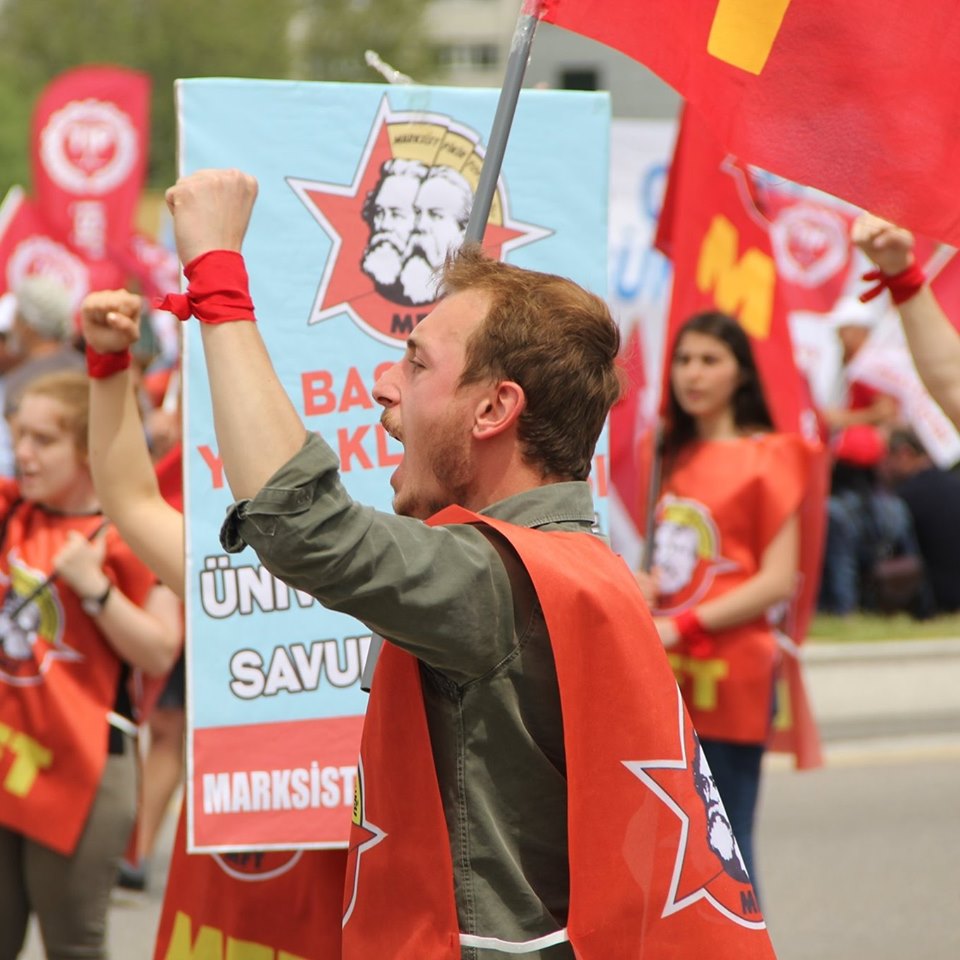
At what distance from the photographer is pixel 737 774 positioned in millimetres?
4953

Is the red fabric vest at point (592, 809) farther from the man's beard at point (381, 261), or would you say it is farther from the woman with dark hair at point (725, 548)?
the woman with dark hair at point (725, 548)

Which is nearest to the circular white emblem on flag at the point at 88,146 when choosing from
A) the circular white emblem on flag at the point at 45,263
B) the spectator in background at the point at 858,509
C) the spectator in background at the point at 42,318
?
the circular white emblem on flag at the point at 45,263

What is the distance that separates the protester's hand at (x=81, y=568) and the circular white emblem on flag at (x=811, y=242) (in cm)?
672

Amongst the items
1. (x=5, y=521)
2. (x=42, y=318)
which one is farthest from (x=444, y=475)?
(x=42, y=318)

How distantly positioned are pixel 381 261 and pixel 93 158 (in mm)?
7998

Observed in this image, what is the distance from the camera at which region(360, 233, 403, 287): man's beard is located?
9.67 feet

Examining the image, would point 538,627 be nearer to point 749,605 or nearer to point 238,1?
point 749,605

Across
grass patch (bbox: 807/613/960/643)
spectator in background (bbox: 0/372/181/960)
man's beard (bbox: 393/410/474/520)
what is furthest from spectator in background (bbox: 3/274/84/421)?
man's beard (bbox: 393/410/474/520)

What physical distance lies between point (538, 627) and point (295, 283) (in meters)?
1.07

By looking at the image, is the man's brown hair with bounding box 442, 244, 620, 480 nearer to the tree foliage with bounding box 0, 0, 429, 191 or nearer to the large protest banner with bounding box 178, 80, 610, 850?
the large protest banner with bounding box 178, 80, 610, 850

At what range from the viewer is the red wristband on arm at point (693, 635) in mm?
4973

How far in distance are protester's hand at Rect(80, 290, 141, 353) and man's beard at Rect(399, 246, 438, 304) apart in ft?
1.54

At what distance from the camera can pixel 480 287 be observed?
2168 mm

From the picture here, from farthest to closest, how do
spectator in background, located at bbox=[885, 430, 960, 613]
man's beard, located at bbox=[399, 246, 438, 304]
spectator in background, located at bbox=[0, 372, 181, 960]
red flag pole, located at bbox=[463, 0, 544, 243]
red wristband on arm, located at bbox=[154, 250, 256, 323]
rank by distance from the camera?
spectator in background, located at bbox=[885, 430, 960, 613]
spectator in background, located at bbox=[0, 372, 181, 960]
man's beard, located at bbox=[399, 246, 438, 304]
red flag pole, located at bbox=[463, 0, 544, 243]
red wristband on arm, located at bbox=[154, 250, 256, 323]
